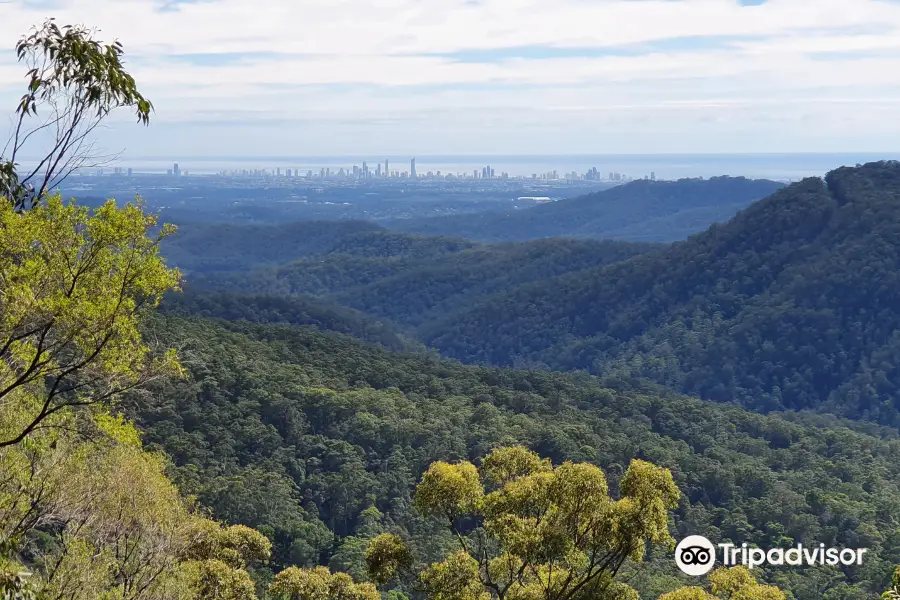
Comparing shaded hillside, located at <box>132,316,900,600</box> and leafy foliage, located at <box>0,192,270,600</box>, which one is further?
shaded hillside, located at <box>132,316,900,600</box>

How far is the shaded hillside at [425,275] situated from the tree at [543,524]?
11440 centimetres

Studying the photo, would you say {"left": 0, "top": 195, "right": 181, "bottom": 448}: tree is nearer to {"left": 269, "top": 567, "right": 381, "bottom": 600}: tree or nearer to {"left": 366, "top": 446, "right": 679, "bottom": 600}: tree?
{"left": 366, "top": 446, "right": 679, "bottom": 600}: tree

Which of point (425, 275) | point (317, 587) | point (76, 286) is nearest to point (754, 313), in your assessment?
point (425, 275)

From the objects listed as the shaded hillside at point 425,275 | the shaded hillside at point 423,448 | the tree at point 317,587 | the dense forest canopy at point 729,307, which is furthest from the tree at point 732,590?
the shaded hillside at point 425,275

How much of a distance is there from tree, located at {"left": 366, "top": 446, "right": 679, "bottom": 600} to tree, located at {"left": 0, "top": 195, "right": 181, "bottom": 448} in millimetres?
4028

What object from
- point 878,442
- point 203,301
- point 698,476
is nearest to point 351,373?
point 698,476

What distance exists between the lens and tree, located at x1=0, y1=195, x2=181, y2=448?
7.54 meters

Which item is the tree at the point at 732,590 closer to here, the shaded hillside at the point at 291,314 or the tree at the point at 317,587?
the tree at the point at 317,587

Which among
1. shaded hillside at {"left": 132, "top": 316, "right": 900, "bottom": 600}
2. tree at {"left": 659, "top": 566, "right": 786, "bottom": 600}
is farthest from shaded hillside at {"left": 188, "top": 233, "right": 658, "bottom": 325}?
tree at {"left": 659, "top": 566, "right": 786, "bottom": 600}

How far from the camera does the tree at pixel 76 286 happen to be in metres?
7.54

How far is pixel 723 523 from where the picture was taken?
37.8 metres

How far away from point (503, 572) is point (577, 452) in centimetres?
3140

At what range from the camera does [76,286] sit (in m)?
7.92

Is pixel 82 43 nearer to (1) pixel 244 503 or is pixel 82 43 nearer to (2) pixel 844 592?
(1) pixel 244 503
